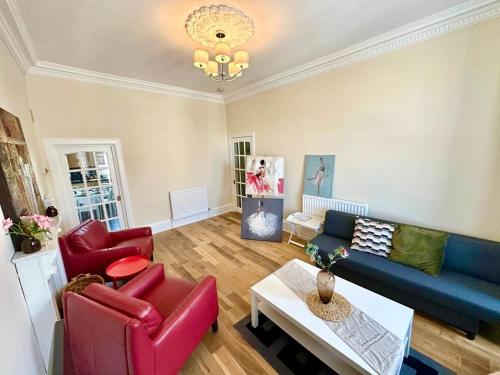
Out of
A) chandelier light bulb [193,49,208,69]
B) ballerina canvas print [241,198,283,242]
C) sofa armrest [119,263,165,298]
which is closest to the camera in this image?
sofa armrest [119,263,165,298]

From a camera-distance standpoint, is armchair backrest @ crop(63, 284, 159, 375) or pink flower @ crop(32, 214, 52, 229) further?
pink flower @ crop(32, 214, 52, 229)

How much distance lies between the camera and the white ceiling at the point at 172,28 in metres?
1.82

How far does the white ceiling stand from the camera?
1.82m

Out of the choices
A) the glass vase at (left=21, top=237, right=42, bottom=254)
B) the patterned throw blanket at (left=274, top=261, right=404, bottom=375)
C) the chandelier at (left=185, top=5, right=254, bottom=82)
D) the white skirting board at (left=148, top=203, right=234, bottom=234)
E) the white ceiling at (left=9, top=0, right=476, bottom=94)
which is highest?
the white ceiling at (left=9, top=0, right=476, bottom=94)

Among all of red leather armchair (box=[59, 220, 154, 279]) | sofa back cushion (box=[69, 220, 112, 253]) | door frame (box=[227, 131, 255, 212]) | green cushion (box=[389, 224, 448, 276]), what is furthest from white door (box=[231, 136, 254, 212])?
green cushion (box=[389, 224, 448, 276])

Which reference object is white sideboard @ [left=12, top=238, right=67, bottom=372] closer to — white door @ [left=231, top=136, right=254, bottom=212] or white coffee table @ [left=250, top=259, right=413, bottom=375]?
white coffee table @ [left=250, top=259, right=413, bottom=375]

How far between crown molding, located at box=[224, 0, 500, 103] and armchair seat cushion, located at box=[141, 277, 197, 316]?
3.41 metres

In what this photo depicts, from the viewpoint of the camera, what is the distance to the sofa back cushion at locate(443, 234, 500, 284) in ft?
6.34

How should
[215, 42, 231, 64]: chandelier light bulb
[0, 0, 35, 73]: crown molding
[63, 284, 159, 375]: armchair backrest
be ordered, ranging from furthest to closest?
1. [215, 42, 231, 64]: chandelier light bulb
2. [0, 0, 35, 73]: crown molding
3. [63, 284, 159, 375]: armchair backrest

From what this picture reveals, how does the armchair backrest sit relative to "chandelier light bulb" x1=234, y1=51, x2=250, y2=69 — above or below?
below

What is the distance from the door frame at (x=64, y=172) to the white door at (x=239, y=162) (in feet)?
7.91

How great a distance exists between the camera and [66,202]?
3.22 m

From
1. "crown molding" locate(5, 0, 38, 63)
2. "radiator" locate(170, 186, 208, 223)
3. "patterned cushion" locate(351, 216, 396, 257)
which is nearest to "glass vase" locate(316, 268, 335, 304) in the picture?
"patterned cushion" locate(351, 216, 396, 257)

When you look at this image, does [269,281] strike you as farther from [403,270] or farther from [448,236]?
[448,236]
